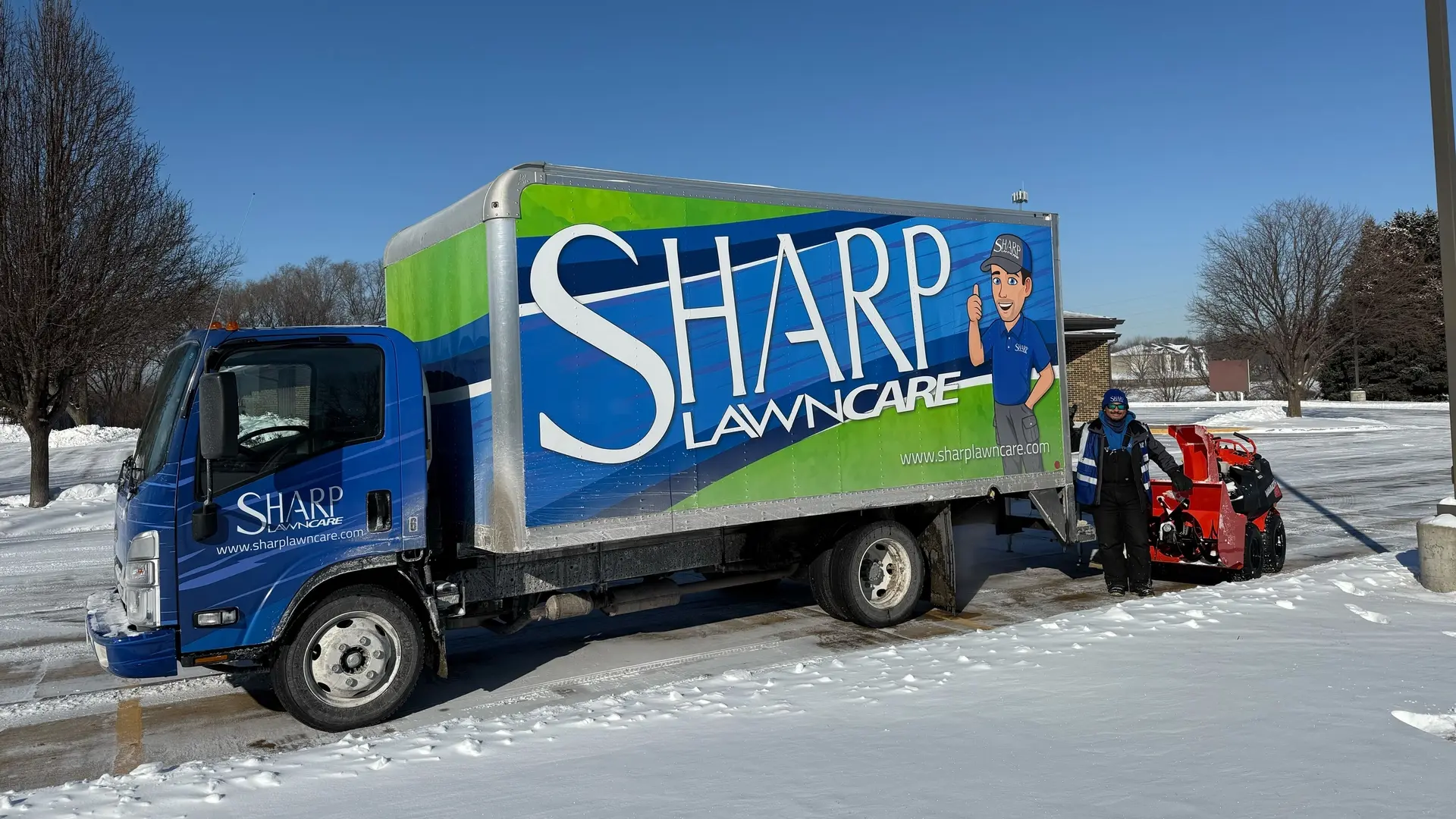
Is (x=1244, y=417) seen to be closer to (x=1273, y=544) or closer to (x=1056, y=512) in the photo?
(x=1273, y=544)

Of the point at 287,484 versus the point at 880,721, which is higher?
the point at 287,484

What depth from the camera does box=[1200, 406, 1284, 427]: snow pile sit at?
36.5m

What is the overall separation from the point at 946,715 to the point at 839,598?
2.86 meters

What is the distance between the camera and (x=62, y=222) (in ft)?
59.4

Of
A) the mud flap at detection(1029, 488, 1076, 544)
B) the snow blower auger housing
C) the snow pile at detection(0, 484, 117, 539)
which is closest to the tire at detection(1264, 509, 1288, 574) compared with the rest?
the snow blower auger housing

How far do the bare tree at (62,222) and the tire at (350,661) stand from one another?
15697mm

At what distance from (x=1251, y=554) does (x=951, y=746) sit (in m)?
6.02

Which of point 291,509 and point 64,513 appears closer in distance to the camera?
point 291,509

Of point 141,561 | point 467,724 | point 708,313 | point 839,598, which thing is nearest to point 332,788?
point 467,724

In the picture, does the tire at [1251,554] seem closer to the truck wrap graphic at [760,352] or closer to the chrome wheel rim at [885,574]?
the truck wrap graphic at [760,352]

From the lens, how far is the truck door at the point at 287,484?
17.9ft

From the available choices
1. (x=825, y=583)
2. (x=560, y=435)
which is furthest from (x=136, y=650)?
(x=825, y=583)

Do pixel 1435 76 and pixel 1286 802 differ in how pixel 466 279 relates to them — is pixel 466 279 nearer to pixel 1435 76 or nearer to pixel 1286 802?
pixel 1286 802

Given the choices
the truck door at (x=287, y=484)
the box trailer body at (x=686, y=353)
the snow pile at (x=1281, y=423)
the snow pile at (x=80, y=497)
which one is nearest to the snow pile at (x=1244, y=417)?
the snow pile at (x=1281, y=423)
